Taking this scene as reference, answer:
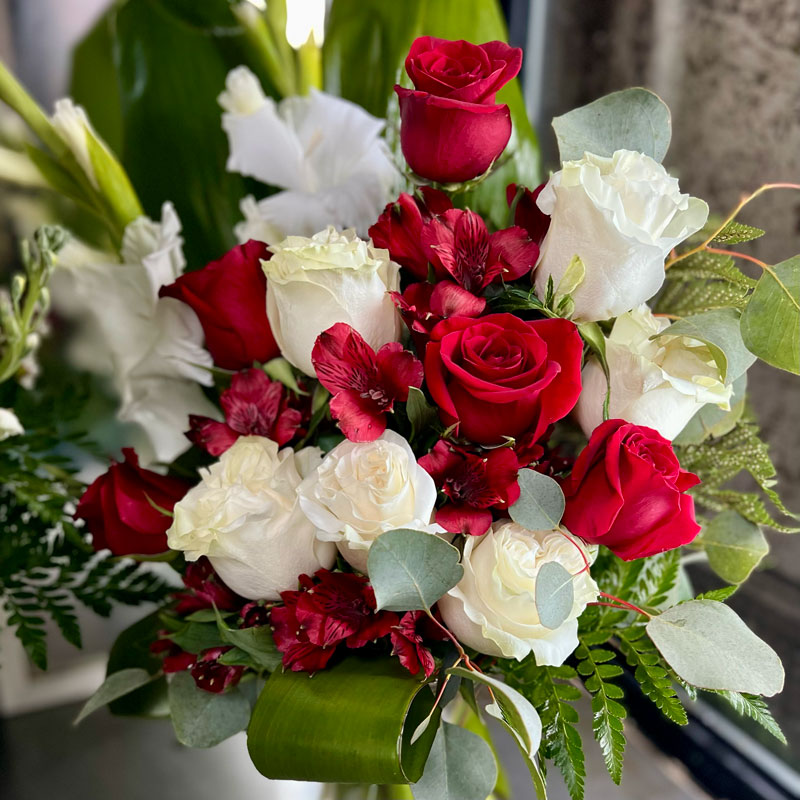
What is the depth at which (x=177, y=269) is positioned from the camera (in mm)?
474

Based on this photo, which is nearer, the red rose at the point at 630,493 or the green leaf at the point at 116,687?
the red rose at the point at 630,493

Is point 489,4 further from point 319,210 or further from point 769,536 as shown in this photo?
point 769,536

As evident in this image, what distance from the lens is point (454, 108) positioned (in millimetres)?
352

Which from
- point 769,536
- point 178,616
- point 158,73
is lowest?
point 769,536

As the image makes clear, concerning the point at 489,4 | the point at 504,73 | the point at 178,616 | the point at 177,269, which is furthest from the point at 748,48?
the point at 178,616

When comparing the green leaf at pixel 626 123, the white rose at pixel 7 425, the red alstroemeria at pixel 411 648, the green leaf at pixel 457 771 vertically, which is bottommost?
the green leaf at pixel 457 771

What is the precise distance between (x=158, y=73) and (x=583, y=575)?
0.52 metres

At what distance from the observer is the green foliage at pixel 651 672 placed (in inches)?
13.9

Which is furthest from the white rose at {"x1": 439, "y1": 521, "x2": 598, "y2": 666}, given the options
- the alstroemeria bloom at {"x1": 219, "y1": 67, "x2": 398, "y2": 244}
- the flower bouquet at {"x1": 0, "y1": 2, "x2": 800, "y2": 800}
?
the alstroemeria bloom at {"x1": 219, "y1": 67, "x2": 398, "y2": 244}

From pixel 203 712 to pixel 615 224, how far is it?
314 mm

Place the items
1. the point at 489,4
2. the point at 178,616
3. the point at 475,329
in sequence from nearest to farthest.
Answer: the point at 475,329 → the point at 178,616 → the point at 489,4

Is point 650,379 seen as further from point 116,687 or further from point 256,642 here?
point 116,687

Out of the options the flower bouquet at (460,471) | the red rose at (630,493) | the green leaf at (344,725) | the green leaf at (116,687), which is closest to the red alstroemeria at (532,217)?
the flower bouquet at (460,471)

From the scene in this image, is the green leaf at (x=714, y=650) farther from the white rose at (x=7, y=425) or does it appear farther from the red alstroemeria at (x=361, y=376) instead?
the white rose at (x=7, y=425)
